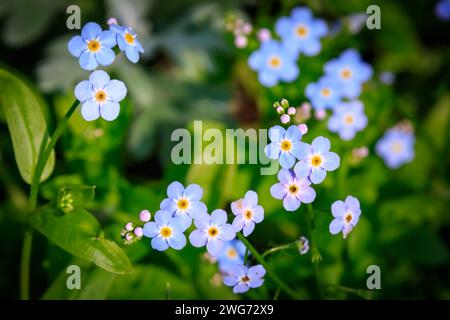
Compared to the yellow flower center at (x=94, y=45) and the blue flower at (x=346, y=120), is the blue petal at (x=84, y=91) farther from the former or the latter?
the blue flower at (x=346, y=120)

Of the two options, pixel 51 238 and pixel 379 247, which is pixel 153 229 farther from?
pixel 379 247

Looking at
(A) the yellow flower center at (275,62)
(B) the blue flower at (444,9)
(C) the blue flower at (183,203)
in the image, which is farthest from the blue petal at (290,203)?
(B) the blue flower at (444,9)

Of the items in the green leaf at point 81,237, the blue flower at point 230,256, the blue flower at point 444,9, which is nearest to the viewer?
the green leaf at point 81,237

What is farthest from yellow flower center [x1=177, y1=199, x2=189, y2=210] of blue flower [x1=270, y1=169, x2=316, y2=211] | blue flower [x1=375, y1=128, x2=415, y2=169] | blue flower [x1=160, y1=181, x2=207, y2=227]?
A: blue flower [x1=375, y1=128, x2=415, y2=169]

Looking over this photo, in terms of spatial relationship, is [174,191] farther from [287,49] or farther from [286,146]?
[287,49]

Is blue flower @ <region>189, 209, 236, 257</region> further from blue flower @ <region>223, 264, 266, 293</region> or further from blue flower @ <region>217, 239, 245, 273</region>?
blue flower @ <region>217, 239, 245, 273</region>

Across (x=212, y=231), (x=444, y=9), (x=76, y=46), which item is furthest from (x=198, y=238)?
(x=444, y=9)
